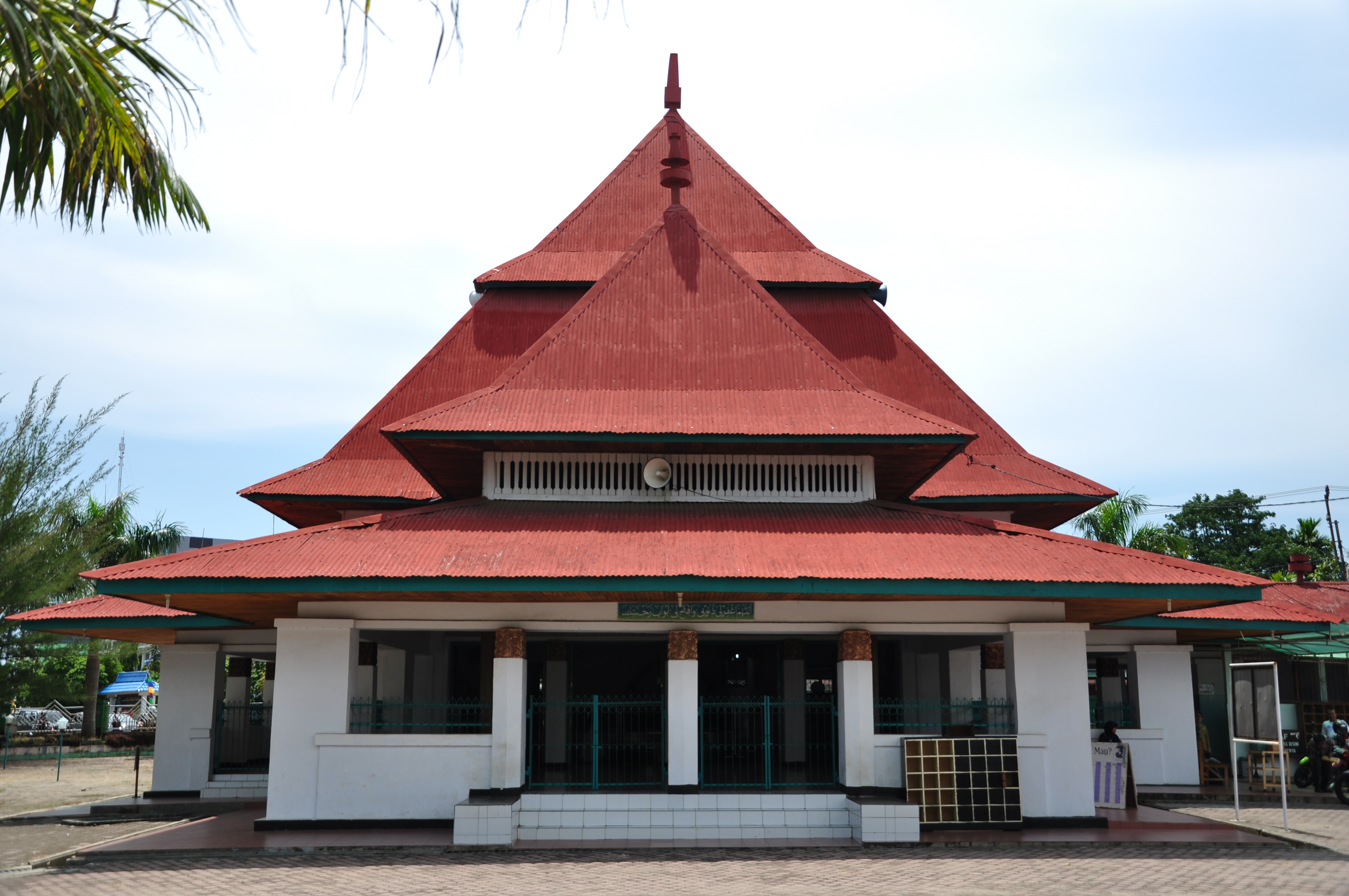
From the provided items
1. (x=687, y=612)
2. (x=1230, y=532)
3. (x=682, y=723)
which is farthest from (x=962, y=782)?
(x=1230, y=532)

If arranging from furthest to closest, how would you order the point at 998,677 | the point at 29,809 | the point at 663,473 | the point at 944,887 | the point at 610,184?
the point at 610,184, the point at 29,809, the point at 998,677, the point at 663,473, the point at 944,887

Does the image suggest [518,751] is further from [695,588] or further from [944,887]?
[944,887]

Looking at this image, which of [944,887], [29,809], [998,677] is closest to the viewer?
[944,887]

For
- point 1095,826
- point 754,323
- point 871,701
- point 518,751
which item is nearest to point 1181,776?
point 1095,826

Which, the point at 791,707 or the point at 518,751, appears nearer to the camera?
the point at 518,751

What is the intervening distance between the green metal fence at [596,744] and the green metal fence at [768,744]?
74 centimetres

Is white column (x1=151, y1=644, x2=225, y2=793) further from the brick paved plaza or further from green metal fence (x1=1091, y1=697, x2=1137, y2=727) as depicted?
green metal fence (x1=1091, y1=697, x2=1137, y2=727)

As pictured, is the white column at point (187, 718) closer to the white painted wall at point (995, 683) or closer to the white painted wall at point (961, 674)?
the white painted wall at point (961, 674)

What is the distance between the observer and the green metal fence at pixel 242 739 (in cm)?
1823

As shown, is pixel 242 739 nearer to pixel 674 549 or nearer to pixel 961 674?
pixel 674 549

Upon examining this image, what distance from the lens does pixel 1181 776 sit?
1812 centimetres

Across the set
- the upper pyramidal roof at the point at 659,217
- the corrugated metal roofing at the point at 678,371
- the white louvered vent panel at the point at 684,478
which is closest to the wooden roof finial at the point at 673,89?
the upper pyramidal roof at the point at 659,217

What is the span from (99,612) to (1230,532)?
222ft

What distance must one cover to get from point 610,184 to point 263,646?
10.7 metres
